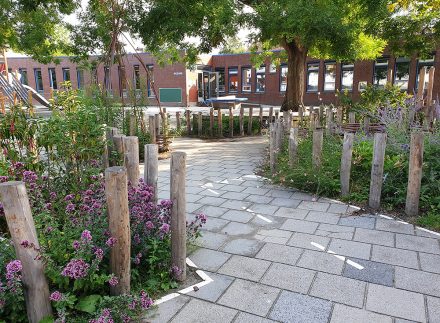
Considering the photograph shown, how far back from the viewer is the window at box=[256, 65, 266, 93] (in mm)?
29223

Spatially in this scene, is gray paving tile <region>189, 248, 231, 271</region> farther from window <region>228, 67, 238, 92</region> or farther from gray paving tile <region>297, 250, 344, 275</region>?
window <region>228, 67, 238, 92</region>

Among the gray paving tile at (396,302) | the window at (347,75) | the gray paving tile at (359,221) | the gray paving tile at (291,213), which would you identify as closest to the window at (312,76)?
the window at (347,75)

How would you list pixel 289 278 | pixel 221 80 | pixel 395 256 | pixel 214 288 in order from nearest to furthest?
pixel 214 288 → pixel 289 278 → pixel 395 256 → pixel 221 80

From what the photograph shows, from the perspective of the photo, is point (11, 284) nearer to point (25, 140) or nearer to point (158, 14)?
point (25, 140)

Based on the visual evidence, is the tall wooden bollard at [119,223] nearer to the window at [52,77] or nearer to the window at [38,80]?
the window at [52,77]

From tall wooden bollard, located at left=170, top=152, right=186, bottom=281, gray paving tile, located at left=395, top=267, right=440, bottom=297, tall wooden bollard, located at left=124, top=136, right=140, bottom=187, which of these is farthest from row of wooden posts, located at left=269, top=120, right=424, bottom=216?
tall wooden bollard, located at left=124, top=136, right=140, bottom=187

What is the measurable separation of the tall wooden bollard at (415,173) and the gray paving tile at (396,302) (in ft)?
5.62

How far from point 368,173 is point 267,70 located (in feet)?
82.4

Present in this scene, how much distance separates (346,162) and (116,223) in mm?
3299

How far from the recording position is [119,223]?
227 cm

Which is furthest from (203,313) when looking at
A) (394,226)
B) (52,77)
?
(52,77)

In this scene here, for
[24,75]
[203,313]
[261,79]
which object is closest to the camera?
[203,313]

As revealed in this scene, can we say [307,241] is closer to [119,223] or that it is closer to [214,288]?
[214,288]

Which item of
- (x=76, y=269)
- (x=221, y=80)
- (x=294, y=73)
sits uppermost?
(x=221, y=80)
